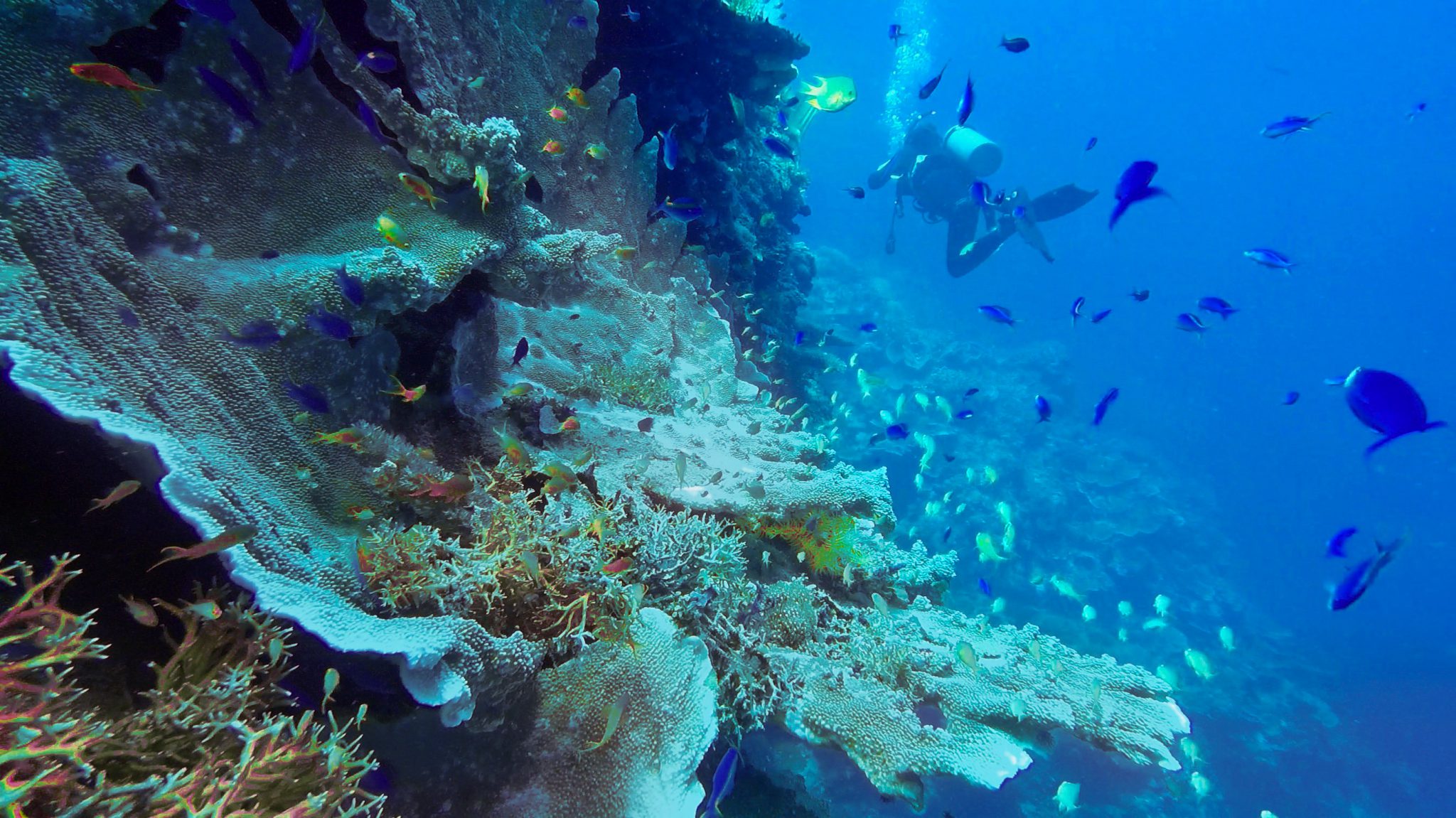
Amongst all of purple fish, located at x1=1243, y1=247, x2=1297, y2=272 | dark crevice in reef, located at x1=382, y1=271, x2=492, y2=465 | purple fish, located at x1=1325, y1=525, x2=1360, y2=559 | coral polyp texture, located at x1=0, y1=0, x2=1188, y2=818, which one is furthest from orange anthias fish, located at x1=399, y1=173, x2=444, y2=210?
purple fish, located at x1=1243, y1=247, x2=1297, y2=272

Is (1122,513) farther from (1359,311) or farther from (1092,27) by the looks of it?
(1092,27)

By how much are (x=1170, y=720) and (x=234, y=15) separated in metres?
6.60

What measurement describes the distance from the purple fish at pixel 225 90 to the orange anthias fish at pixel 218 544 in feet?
6.03

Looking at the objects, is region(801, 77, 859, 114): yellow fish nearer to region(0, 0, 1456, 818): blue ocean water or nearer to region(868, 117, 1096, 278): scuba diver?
region(0, 0, 1456, 818): blue ocean water

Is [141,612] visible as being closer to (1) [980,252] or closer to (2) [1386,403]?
(2) [1386,403]

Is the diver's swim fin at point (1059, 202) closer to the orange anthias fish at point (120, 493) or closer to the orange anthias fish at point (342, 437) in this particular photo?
the orange anthias fish at point (342, 437)

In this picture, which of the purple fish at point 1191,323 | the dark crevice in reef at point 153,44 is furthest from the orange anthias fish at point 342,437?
the purple fish at point 1191,323

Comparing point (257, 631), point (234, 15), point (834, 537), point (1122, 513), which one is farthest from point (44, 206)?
Result: point (1122, 513)

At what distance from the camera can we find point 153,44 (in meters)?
2.44

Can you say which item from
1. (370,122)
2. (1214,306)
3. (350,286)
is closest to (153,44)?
(370,122)

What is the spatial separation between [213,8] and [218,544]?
223 cm

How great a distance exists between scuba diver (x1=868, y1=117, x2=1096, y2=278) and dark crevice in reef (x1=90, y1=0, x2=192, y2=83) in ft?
49.3

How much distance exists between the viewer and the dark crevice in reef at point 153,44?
7.81 ft

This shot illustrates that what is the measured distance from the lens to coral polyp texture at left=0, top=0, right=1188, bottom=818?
5.88 ft
